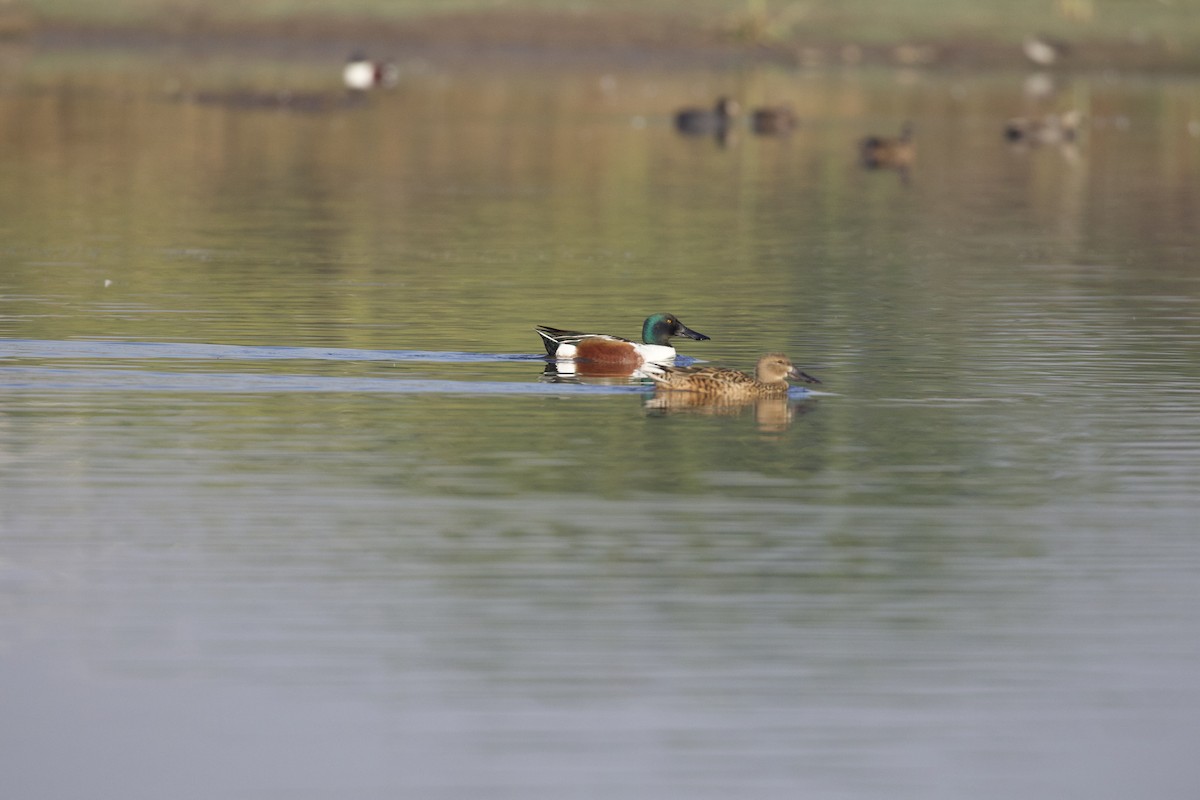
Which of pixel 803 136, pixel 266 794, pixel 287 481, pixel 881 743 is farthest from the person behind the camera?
pixel 803 136

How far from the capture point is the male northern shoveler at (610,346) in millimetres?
19953

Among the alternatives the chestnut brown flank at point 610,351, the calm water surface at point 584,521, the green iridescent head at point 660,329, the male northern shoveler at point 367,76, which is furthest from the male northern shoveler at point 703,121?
the chestnut brown flank at point 610,351

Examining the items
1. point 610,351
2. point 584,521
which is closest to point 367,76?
point 610,351

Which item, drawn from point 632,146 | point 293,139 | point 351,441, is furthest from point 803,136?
point 351,441

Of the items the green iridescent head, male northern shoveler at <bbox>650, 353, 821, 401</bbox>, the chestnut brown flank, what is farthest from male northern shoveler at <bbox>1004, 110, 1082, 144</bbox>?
male northern shoveler at <bbox>650, 353, 821, 401</bbox>

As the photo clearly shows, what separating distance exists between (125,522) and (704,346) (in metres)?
9.37

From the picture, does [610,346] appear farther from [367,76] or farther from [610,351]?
[367,76]

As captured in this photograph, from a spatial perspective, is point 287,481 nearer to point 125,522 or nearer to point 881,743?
point 125,522

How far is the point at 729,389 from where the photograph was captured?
18.7 m

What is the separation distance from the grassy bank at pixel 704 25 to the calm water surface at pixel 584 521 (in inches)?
1735

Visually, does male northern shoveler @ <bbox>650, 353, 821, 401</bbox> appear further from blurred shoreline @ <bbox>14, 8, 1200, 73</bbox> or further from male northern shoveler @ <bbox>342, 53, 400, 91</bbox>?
blurred shoreline @ <bbox>14, 8, 1200, 73</bbox>

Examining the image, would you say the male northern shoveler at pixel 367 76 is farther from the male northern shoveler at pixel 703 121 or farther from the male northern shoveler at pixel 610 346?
the male northern shoveler at pixel 610 346

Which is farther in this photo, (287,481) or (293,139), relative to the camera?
(293,139)

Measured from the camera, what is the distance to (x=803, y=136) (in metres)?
57.6
